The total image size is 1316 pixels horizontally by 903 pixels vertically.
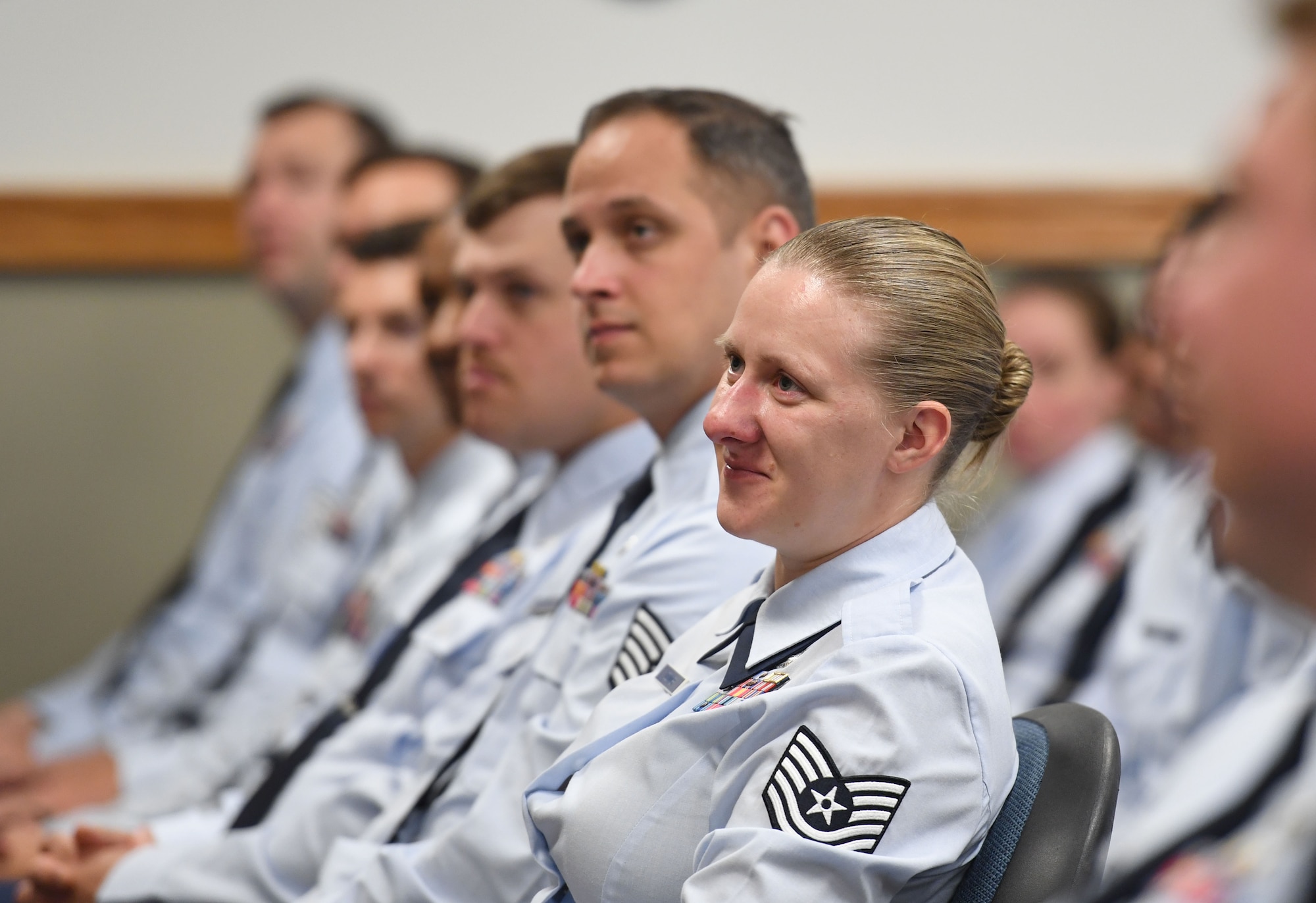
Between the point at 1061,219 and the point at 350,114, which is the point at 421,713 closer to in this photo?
the point at 350,114

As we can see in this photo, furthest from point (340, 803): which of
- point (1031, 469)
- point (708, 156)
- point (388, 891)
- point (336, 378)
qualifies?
point (1031, 469)

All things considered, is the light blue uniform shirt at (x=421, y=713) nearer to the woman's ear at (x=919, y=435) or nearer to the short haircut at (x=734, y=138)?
the short haircut at (x=734, y=138)

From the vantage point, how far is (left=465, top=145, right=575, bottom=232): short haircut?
1801mm

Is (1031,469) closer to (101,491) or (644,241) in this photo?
(644,241)

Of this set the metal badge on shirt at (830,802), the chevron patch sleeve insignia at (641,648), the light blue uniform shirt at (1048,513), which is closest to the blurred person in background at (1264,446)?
the metal badge on shirt at (830,802)

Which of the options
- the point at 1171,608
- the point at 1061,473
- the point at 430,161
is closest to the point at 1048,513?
the point at 1061,473

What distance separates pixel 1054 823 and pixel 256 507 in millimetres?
2578

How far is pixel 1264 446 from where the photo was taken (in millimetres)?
563

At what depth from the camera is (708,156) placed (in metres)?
1.47

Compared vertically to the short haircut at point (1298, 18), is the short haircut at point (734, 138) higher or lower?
lower

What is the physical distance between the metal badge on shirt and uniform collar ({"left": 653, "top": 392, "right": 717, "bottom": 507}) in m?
0.51

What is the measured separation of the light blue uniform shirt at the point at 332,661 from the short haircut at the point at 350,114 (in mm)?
1333

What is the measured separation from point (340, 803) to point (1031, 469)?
7.77ft

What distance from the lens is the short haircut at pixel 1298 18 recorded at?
536mm
